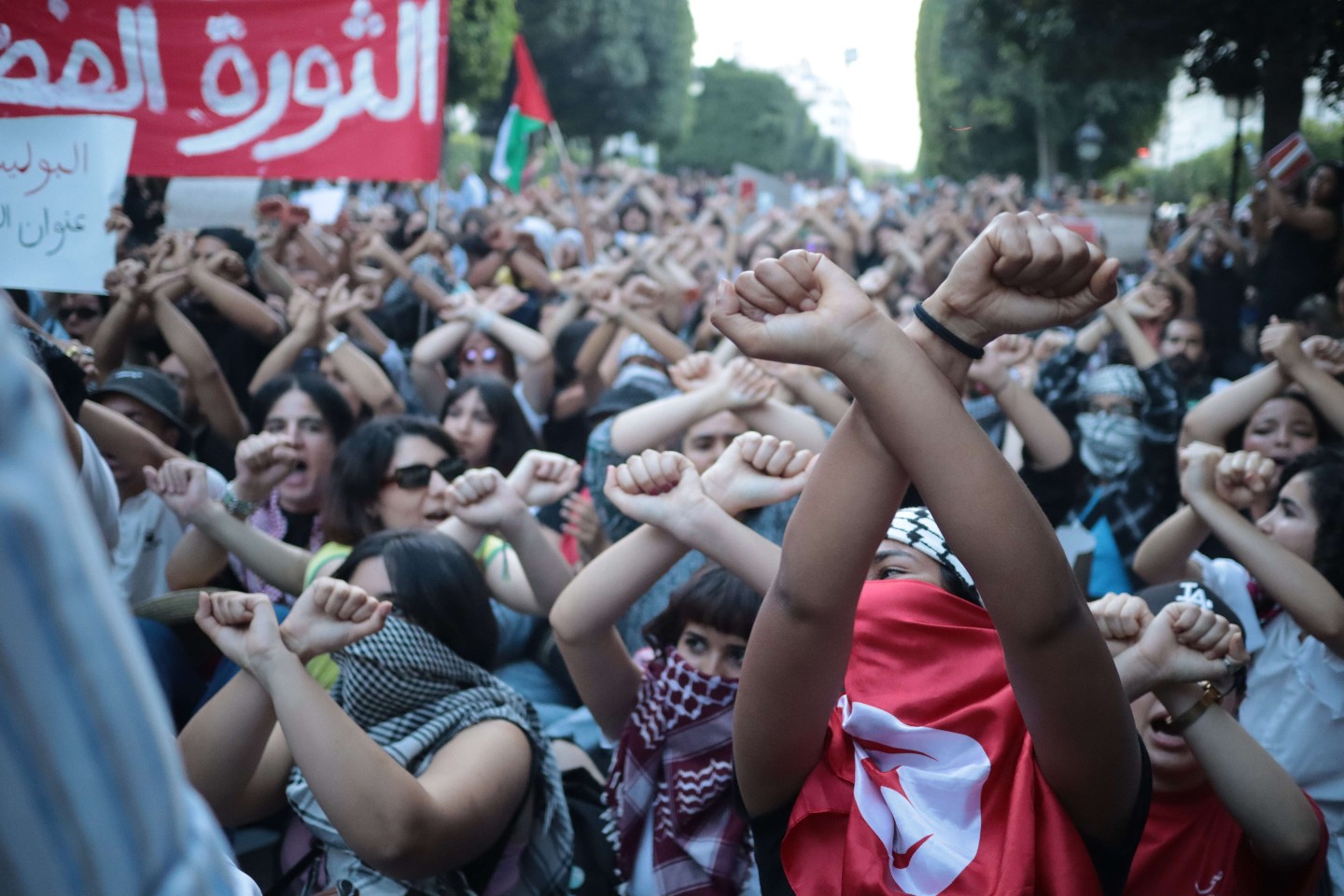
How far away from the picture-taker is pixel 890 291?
7859 mm

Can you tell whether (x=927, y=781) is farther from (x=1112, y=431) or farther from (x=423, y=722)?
(x=1112, y=431)

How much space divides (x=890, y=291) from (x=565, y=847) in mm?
6125

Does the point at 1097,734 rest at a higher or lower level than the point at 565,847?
higher

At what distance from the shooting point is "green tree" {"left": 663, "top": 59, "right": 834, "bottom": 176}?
74.1 m

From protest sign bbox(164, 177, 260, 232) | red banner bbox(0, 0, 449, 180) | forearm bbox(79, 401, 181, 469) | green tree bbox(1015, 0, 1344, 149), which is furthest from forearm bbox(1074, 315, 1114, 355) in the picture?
protest sign bbox(164, 177, 260, 232)

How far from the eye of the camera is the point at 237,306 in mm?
4859

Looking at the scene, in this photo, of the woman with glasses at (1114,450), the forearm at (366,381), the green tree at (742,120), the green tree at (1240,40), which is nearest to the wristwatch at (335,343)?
the forearm at (366,381)

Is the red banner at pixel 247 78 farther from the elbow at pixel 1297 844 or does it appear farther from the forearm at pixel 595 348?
the elbow at pixel 1297 844

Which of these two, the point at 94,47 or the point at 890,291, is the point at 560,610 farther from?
the point at 890,291

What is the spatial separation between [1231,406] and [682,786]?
248 cm

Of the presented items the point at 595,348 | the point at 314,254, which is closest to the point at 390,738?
the point at 595,348

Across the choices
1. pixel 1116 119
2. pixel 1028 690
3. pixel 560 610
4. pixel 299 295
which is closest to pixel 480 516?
pixel 560 610

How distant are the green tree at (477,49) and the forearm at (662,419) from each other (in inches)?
727

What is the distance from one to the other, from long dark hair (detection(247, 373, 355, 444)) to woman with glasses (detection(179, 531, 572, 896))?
5.47 feet
